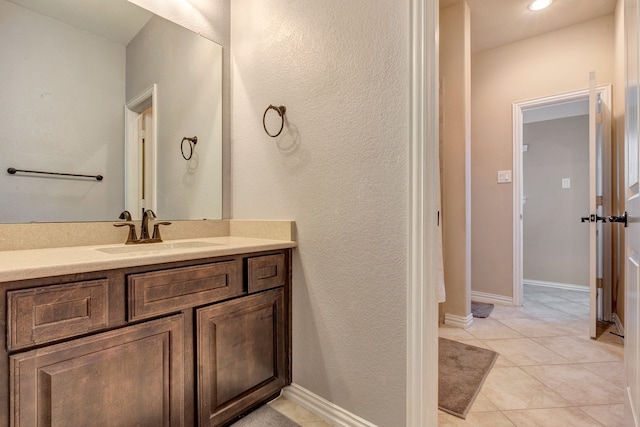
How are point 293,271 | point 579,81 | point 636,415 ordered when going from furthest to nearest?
point 579,81, point 293,271, point 636,415

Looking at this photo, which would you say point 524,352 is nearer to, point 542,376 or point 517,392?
point 542,376

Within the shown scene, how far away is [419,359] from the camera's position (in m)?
1.16

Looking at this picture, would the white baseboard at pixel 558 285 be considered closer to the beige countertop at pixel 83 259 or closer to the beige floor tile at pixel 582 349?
the beige floor tile at pixel 582 349

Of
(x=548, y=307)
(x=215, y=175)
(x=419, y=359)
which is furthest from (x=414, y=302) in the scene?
(x=548, y=307)

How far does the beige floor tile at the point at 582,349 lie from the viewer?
2004 millimetres

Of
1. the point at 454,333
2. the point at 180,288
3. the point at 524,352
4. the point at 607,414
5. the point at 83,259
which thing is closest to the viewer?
the point at 83,259

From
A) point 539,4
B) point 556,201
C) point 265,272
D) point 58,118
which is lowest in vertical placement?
point 265,272

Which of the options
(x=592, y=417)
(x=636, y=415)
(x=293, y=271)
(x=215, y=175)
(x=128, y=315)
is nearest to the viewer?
(x=636, y=415)

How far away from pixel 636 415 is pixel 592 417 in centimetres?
69

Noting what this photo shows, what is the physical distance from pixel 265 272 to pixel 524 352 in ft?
6.22

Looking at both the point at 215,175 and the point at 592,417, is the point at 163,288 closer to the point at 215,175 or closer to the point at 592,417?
the point at 215,175

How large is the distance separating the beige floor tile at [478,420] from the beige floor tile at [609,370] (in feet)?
2.74

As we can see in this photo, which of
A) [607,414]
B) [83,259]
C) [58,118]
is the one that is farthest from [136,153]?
[607,414]

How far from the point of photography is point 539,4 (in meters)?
2.52
